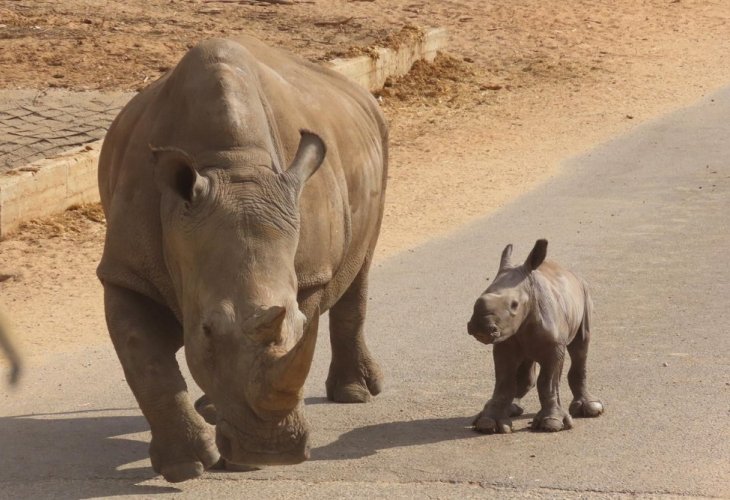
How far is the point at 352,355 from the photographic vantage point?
291 inches

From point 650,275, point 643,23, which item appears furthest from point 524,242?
point 643,23

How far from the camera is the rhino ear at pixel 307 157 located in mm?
5523

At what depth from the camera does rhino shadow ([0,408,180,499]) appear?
5883mm

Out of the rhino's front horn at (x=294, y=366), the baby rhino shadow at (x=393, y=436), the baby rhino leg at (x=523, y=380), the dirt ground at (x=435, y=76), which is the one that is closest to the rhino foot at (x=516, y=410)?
the baby rhino leg at (x=523, y=380)

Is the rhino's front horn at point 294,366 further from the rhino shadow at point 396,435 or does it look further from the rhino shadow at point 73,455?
the rhino shadow at point 396,435

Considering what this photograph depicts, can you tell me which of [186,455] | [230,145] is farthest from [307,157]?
[186,455]

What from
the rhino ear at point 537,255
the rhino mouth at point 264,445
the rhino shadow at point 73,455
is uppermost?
the rhino ear at point 537,255

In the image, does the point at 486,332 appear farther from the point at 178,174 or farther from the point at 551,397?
the point at 178,174

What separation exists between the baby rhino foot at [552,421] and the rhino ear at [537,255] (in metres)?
0.67

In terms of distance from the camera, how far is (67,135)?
465 inches

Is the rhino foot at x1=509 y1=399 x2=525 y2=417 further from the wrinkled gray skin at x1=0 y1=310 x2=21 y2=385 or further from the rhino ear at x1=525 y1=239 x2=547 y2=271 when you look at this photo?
the wrinkled gray skin at x1=0 y1=310 x2=21 y2=385

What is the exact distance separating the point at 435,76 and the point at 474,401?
32.3ft

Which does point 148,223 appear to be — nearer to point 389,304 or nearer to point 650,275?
point 389,304

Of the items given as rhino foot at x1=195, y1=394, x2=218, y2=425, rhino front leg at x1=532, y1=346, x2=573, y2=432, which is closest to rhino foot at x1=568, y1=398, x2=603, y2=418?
rhino front leg at x1=532, y1=346, x2=573, y2=432
